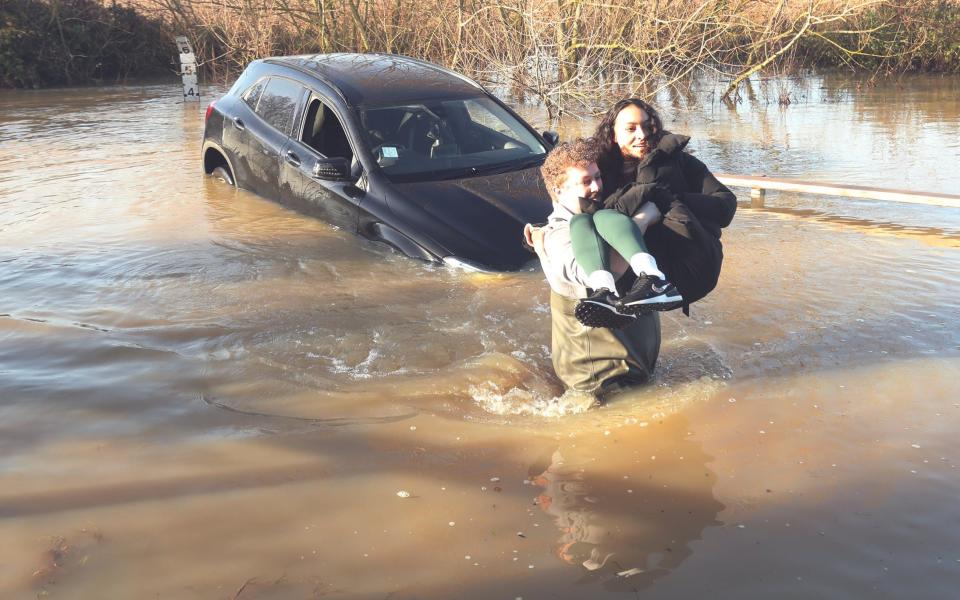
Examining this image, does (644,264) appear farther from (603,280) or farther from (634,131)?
(634,131)

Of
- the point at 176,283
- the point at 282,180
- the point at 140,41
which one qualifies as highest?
the point at 140,41

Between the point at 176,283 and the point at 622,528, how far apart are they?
14.7ft

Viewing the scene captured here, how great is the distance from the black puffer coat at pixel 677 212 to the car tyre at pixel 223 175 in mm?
5879

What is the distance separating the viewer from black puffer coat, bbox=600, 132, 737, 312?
4555 millimetres

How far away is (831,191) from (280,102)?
5.17 m

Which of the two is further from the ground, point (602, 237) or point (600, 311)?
point (602, 237)

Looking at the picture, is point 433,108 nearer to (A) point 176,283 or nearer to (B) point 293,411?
(A) point 176,283

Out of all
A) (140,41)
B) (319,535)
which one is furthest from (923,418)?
(140,41)

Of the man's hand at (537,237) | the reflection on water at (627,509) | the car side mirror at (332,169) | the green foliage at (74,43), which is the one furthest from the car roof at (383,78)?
the green foliage at (74,43)

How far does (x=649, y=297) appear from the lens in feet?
14.1

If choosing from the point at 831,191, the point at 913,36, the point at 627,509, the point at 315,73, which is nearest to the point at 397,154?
the point at 315,73

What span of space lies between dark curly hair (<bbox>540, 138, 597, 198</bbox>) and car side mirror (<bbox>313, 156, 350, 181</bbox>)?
3.15 m

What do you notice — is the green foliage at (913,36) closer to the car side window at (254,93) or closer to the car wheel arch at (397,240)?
the car side window at (254,93)

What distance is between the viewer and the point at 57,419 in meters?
4.86
